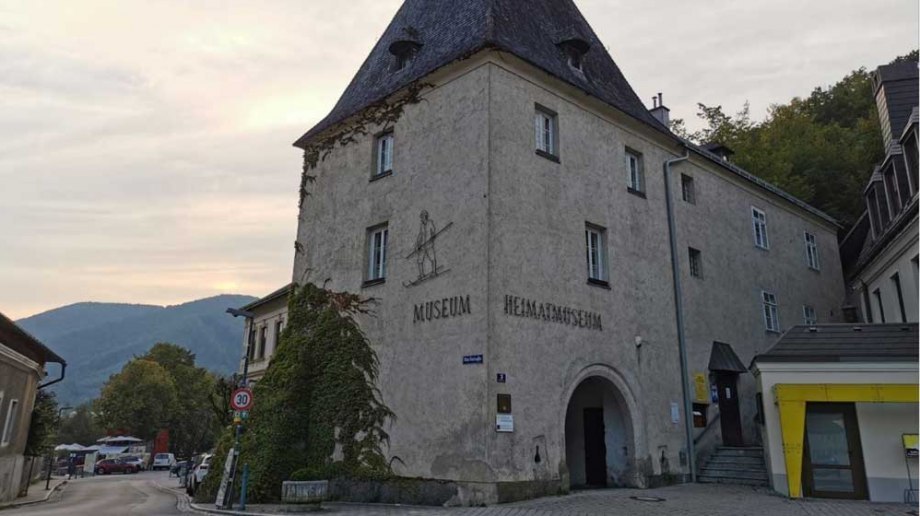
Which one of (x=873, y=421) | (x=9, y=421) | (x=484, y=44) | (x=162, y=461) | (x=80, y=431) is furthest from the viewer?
(x=80, y=431)

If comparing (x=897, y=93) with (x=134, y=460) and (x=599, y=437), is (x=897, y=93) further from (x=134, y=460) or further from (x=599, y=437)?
(x=134, y=460)

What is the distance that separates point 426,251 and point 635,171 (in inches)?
311

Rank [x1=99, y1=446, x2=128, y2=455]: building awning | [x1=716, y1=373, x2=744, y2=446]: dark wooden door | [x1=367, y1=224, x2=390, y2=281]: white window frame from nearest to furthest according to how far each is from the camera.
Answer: [x1=367, y1=224, x2=390, y2=281]: white window frame
[x1=716, y1=373, x2=744, y2=446]: dark wooden door
[x1=99, y1=446, x2=128, y2=455]: building awning

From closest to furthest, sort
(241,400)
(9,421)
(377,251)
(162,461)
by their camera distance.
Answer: (241,400)
(377,251)
(9,421)
(162,461)

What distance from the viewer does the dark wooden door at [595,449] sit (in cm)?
1750

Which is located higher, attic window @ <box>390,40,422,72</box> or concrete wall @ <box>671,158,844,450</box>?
attic window @ <box>390,40,422,72</box>

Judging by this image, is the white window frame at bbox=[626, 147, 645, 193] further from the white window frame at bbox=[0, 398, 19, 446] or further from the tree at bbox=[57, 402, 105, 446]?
the tree at bbox=[57, 402, 105, 446]

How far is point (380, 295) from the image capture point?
54.1 ft

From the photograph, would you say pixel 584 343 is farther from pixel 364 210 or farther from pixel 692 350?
pixel 364 210

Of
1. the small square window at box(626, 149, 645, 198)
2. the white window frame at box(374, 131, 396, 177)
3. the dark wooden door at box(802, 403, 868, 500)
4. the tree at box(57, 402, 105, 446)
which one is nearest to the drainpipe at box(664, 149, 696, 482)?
the small square window at box(626, 149, 645, 198)

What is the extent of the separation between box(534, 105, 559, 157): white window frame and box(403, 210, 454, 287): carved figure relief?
3.53m

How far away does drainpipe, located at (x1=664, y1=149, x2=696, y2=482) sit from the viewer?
59.3ft

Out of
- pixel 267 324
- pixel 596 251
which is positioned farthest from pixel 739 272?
pixel 267 324

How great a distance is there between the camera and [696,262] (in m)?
21.0
